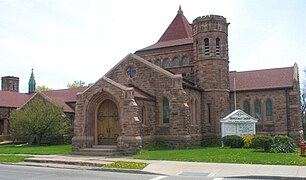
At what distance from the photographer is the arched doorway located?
26.5m

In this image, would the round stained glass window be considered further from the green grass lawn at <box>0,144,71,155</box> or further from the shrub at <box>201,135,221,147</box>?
the shrub at <box>201,135,221,147</box>

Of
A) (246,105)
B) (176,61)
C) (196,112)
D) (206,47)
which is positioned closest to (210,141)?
(196,112)

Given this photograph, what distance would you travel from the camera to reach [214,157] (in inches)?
786

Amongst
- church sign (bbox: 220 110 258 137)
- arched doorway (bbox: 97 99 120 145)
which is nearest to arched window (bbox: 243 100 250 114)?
church sign (bbox: 220 110 258 137)

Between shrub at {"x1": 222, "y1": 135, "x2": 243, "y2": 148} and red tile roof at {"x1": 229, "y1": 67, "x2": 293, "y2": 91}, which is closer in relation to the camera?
shrub at {"x1": 222, "y1": 135, "x2": 243, "y2": 148}

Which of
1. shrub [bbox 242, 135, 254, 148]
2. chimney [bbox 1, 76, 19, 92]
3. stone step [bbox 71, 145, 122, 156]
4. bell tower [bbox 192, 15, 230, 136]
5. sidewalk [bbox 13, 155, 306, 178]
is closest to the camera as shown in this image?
sidewalk [bbox 13, 155, 306, 178]

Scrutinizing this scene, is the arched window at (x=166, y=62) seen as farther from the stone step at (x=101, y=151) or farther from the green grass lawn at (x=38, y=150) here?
the stone step at (x=101, y=151)

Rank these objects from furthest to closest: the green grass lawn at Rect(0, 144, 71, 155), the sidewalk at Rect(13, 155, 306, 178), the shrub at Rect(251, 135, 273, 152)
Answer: the green grass lawn at Rect(0, 144, 71, 155)
the shrub at Rect(251, 135, 273, 152)
the sidewalk at Rect(13, 155, 306, 178)

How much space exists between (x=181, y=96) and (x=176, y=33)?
14460 millimetres

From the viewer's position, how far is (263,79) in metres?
34.0

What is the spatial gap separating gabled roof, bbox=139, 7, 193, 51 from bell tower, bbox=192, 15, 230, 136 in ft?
15.7

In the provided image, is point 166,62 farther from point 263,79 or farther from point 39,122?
point 39,122

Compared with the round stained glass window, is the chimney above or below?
above

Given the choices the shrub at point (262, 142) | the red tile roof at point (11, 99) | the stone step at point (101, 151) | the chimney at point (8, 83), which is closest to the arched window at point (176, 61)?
the shrub at point (262, 142)
